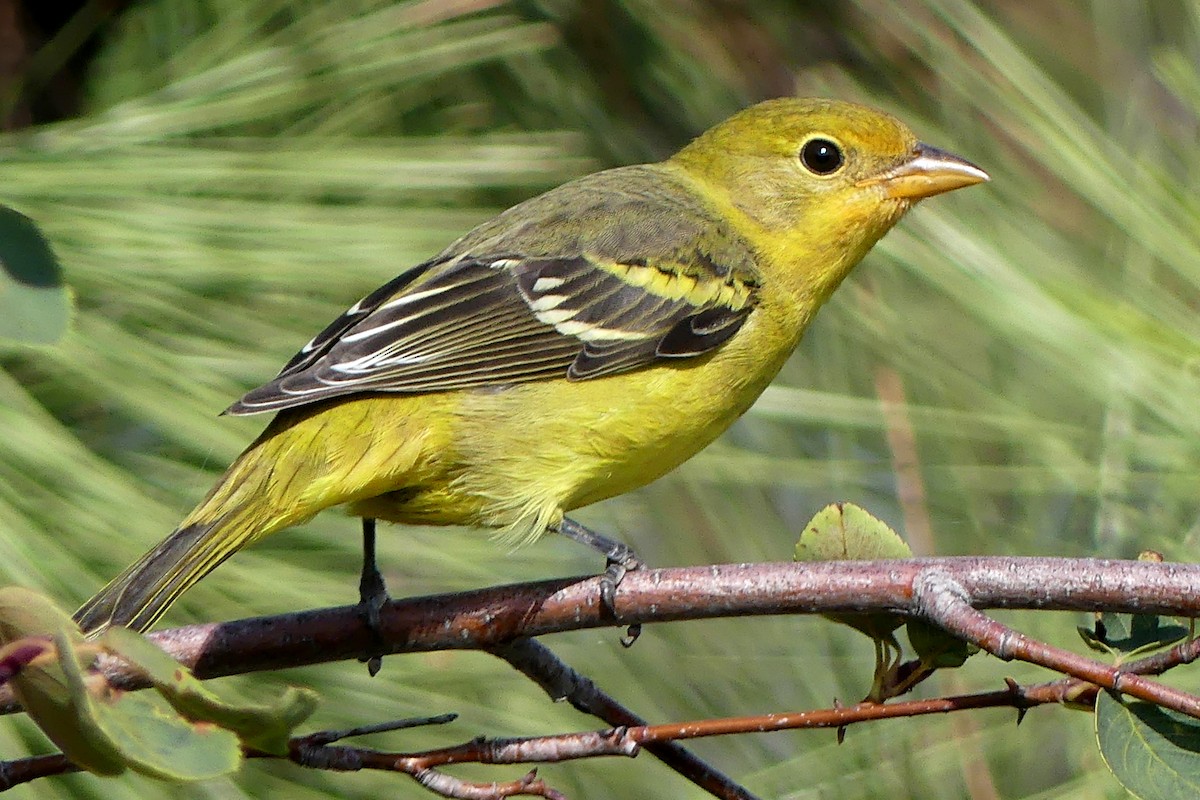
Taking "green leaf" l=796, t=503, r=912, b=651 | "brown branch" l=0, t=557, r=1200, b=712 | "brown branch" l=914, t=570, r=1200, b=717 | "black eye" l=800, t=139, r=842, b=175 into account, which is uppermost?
"black eye" l=800, t=139, r=842, b=175

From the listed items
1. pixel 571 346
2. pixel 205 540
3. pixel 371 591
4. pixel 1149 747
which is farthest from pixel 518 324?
pixel 1149 747

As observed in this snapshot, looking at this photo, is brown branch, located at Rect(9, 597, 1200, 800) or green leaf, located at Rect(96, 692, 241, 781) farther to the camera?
brown branch, located at Rect(9, 597, 1200, 800)

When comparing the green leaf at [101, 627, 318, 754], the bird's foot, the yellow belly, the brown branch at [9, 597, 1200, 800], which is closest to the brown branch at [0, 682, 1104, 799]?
the brown branch at [9, 597, 1200, 800]

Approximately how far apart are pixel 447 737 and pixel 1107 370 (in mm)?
1193

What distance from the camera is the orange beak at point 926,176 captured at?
271 cm

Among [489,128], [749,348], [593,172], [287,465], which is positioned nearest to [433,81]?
[489,128]

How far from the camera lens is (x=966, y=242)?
A: 2439mm

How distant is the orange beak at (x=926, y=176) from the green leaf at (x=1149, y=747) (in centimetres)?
142

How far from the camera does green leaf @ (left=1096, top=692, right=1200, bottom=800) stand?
53.7 inches

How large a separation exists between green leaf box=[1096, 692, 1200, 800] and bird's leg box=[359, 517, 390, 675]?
0.95 metres

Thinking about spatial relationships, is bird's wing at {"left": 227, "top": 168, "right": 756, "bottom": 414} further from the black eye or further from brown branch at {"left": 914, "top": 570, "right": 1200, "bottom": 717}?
brown branch at {"left": 914, "top": 570, "right": 1200, "bottom": 717}

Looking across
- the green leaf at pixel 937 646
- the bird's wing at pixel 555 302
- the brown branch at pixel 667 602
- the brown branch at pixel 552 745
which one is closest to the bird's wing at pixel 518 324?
the bird's wing at pixel 555 302

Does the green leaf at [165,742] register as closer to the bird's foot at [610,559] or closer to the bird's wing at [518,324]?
the bird's foot at [610,559]

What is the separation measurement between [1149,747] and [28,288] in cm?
112
